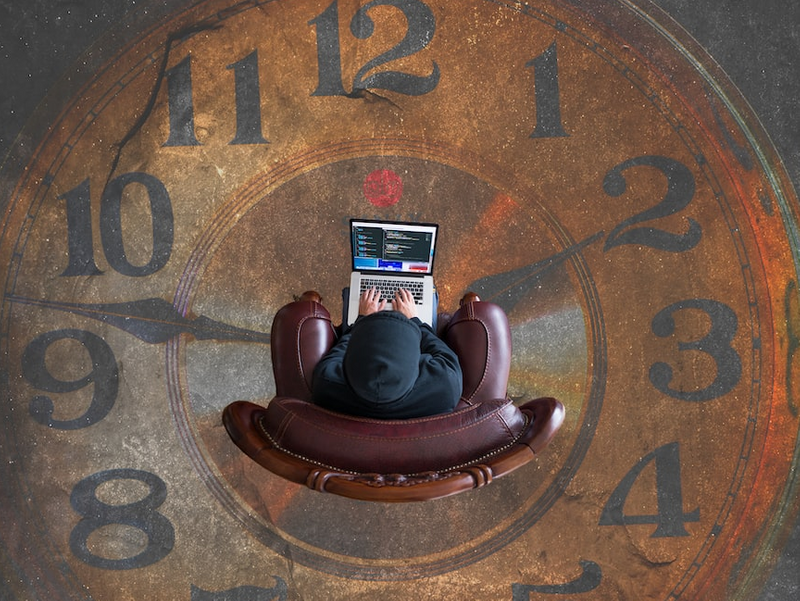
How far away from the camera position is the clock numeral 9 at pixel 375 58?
349 centimetres

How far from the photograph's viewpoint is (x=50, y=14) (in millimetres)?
3459

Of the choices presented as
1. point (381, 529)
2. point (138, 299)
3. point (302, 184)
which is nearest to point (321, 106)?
point (302, 184)

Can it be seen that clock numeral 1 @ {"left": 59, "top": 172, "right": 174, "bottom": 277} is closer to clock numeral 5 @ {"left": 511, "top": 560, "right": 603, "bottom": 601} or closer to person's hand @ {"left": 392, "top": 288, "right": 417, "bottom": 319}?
person's hand @ {"left": 392, "top": 288, "right": 417, "bottom": 319}

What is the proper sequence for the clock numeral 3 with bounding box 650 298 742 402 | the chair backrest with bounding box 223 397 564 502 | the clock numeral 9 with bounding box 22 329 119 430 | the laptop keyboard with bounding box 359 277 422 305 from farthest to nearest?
the clock numeral 3 with bounding box 650 298 742 402 < the clock numeral 9 with bounding box 22 329 119 430 < the laptop keyboard with bounding box 359 277 422 305 < the chair backrest with bounding box 223 397 564 502

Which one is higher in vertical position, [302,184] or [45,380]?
[302,184]

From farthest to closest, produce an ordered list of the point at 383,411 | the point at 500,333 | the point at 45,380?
the point at 45,380 → the point at 500,333 → the point at 383,411

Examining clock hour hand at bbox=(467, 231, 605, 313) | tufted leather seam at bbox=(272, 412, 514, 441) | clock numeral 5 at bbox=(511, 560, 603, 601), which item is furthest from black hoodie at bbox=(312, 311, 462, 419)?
clock numeral 5 at bbox=(511, 560, 603, 601)

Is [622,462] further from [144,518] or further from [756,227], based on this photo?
[144,518]

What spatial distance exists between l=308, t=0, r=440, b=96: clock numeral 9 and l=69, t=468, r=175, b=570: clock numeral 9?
7.02 feet

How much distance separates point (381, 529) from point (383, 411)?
1678 mm

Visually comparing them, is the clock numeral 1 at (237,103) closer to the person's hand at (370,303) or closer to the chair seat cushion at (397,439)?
the person's hand at (370,303)

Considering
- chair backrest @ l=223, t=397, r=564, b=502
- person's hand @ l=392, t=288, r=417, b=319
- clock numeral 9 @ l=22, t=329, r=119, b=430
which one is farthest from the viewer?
clock numeral 9 @ l=22, t=329, r=119, b=430

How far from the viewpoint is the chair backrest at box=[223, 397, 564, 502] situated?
1900 millimetres

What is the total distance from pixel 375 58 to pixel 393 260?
116 cm
